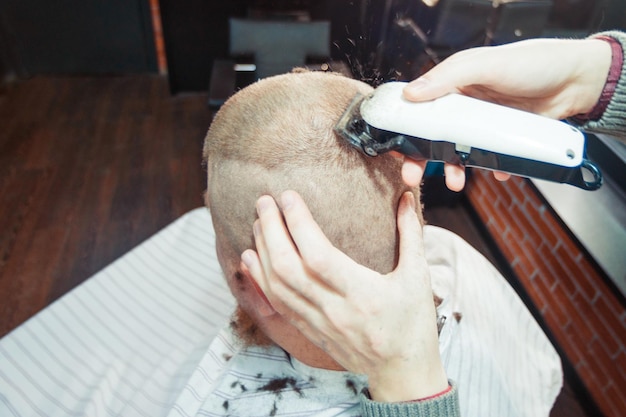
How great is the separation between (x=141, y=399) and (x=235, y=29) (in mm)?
1660

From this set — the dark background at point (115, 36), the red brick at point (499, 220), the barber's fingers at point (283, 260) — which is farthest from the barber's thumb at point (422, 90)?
the dark background at point (115, 36)

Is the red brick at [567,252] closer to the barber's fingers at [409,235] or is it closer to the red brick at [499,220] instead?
the red brick at [499,220]

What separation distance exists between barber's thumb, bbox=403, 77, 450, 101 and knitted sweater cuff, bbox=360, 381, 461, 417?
1.47ft

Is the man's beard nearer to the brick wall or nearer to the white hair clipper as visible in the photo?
the white hair clipper

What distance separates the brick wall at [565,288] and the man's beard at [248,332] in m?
1.28

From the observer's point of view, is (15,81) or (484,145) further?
(15,81)

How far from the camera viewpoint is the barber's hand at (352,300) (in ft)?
2.09

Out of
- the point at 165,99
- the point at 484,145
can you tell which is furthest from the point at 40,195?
the point at 484,145

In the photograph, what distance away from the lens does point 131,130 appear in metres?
3.20

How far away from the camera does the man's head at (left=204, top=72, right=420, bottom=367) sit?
707mm

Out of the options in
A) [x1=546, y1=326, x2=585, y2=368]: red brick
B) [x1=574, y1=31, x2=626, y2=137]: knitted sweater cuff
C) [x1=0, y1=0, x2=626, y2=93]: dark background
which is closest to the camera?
[x1=574, y1=31, x2=626, y2=137]: knitted sweater cuff

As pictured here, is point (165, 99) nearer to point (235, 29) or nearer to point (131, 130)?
point (131, 130)

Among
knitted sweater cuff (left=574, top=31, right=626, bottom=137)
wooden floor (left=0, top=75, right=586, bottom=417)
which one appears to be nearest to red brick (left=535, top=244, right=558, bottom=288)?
wooden floor (left=0, top=75, right=586, bottom=417)

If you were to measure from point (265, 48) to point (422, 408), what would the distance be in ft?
5.87
